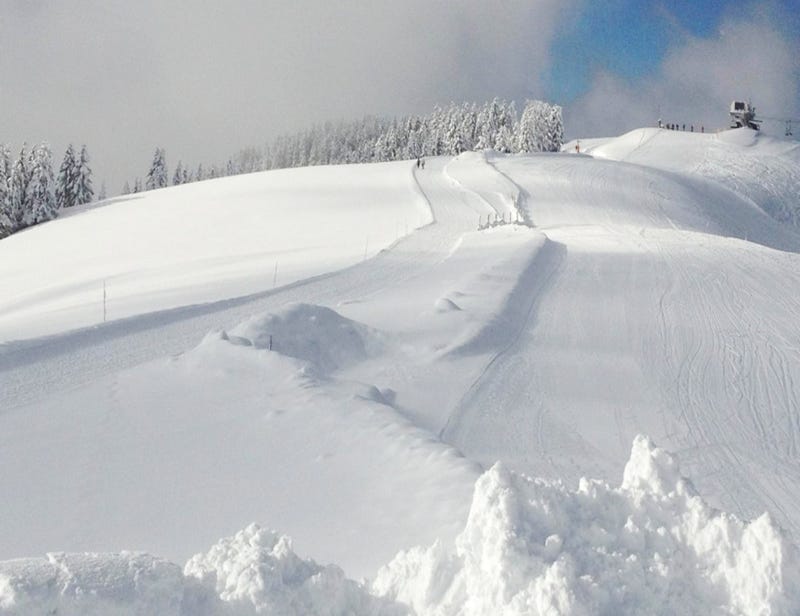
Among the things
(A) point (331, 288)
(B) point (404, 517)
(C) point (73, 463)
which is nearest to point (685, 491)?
(B) point (404, 517)

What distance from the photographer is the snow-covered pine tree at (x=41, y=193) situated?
207 ft

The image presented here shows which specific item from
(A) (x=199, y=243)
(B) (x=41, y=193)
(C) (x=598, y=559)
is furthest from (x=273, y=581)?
(B) (x=41, y=193)

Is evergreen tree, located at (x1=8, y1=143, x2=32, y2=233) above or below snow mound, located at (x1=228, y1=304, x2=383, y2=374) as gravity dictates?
below

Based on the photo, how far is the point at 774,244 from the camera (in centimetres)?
5309

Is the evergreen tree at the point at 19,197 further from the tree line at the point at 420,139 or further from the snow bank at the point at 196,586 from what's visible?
the snow bank at the point at 196,586

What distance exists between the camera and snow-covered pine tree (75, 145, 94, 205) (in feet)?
257

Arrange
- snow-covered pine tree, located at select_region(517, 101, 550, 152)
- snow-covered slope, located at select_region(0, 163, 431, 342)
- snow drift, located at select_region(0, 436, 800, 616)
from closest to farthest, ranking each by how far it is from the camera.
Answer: snow drift, located at select_region(0, 436, 800, 616) < snow-covered slope, located at select_region(0, 163, 431, 342) < snow-covered pine tree, located at select_region(517, 101, 550, 152)

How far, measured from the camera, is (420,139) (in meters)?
116

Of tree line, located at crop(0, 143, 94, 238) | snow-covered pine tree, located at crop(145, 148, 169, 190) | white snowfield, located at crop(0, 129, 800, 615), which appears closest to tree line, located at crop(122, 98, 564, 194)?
snow-covered pine tree, located at crop(145, 148, 169, 190)

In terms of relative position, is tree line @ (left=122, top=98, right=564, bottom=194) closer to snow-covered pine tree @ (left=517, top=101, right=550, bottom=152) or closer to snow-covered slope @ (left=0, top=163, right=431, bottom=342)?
snow-covered pine tree @ (left=517, top=101, right=550, bottom=152)

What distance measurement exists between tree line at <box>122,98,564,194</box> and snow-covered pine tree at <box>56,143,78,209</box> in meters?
19.5

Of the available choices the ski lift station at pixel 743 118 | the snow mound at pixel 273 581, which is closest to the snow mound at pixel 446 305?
the snow mound at pixel 273 581

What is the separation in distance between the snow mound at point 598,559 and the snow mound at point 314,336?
668 cm

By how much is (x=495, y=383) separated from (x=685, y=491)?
274 inches
